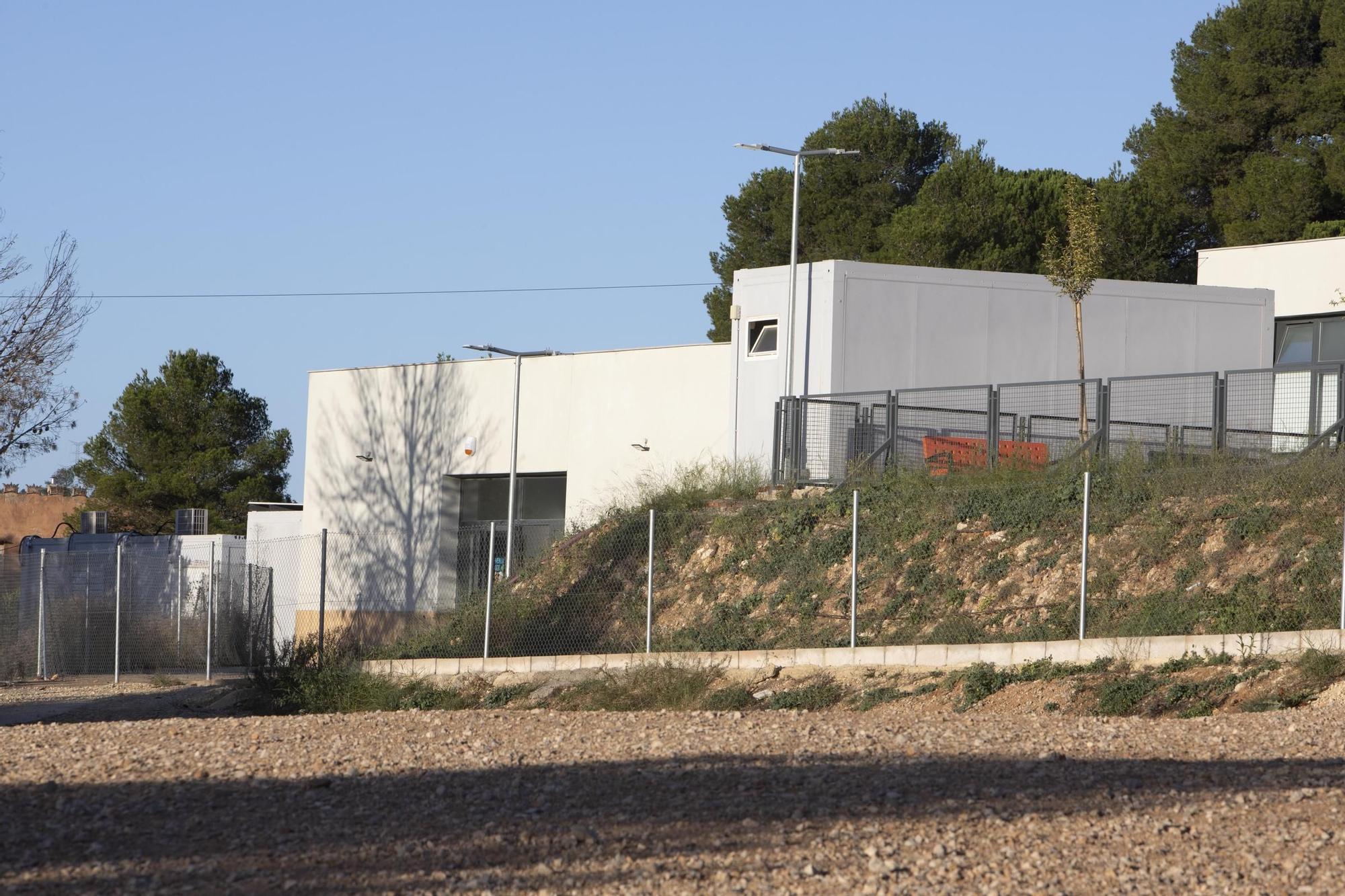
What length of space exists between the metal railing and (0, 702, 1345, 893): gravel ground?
10351 millimetres

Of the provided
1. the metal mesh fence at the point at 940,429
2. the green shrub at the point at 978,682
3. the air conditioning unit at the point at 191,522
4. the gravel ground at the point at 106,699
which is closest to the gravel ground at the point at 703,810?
the green shrub at the point at 978,682

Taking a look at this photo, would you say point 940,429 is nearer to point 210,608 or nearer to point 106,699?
point 210,608

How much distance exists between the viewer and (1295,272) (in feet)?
114

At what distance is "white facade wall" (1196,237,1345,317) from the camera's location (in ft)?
112

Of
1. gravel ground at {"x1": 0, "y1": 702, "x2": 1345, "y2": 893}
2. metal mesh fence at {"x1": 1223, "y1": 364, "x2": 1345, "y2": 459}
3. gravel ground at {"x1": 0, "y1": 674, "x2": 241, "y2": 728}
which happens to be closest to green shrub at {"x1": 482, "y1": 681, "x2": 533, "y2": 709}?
gravel ground at {"x1": 0, "y1": 674, "x2": 241, "y2": 728}

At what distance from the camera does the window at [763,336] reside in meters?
28.9

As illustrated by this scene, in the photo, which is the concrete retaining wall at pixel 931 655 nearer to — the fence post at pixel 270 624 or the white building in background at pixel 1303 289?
the fence post at pixel 270 624

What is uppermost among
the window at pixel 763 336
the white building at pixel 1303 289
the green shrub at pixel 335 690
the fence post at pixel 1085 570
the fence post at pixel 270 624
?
the white building at pixel 1303 289

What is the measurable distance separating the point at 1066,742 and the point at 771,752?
2.01m

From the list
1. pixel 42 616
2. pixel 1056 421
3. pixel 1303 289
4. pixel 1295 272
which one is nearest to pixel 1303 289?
pixel 1303 289

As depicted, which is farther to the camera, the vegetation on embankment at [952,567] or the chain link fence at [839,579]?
the chain link fence at [839,579]

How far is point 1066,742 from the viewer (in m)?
10.5

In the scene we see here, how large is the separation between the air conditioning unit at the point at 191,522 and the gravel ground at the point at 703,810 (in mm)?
35513

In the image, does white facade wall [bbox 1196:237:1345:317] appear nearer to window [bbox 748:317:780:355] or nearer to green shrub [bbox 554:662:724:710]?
window [bbox 748:317:780:355]
